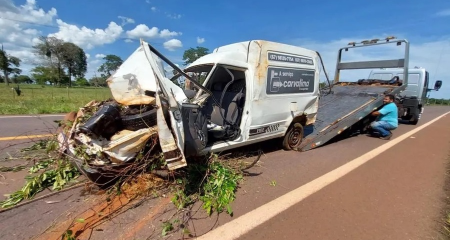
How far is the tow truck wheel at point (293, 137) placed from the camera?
5.34m

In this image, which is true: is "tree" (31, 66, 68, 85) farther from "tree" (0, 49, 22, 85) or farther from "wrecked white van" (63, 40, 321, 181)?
"wrecked white van" (63, 40, 321, 181)

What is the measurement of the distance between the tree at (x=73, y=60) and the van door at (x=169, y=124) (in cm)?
8050

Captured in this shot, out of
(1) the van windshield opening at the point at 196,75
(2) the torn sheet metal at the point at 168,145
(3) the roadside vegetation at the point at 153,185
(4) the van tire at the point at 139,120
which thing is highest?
(1) the van windshield opening at the point at 196,75

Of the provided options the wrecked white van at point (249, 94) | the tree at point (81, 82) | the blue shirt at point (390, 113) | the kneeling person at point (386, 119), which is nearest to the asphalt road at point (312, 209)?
the wrecked white van at point (249, 94)

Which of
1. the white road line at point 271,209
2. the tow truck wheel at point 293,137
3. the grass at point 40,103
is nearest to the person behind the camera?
the white road line at point 271,209

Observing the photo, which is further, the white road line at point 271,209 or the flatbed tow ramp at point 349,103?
the flatbed tow ramp at point 349,103

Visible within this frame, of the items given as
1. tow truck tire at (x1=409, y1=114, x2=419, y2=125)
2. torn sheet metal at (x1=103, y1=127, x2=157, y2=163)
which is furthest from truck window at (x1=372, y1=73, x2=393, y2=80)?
torn sheet metal at (x1=103, y1=127, x2=157, y2=163)

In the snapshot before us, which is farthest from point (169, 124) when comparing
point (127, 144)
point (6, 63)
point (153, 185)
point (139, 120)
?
point (6, 63)

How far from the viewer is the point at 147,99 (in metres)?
2.95

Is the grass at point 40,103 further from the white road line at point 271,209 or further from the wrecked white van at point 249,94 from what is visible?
the white road line at point 271,209

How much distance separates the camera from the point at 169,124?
9.17ft

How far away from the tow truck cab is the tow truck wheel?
7430mm

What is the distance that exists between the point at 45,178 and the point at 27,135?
3.22m

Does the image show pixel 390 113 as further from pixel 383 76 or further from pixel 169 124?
pixel 169 124
